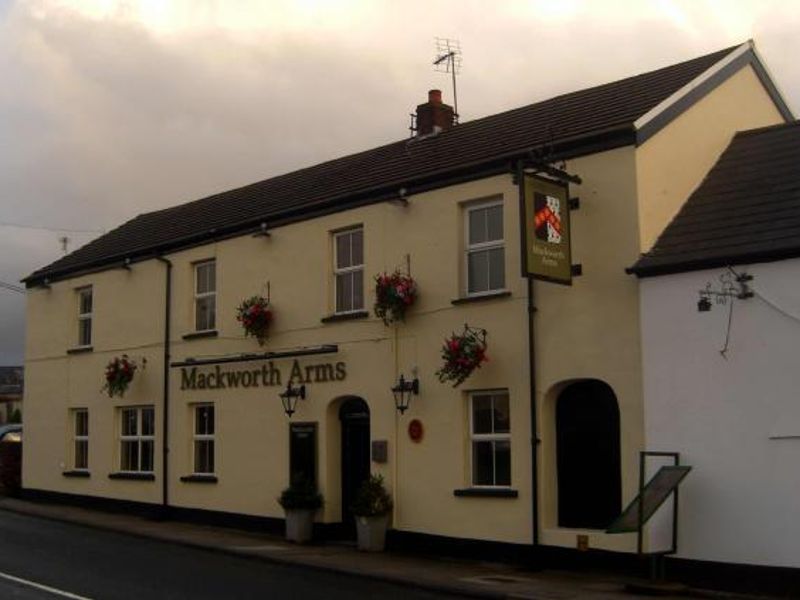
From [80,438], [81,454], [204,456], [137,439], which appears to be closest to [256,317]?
[204,456]

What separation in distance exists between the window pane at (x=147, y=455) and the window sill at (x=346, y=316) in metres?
6.34

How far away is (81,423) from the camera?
2514cm

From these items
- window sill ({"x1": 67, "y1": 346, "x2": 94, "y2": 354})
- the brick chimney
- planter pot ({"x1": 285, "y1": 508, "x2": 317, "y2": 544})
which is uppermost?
the brick chimney

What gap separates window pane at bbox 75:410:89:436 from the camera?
2497 cm

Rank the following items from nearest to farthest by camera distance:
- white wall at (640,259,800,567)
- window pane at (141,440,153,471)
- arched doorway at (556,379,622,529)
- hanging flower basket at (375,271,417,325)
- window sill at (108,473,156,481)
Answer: white wall at (640,259,800,567), arched doorway at (556,379,622,529), hanging flower basket at (375,271,417,325), window sill at (108,473,156,481), window pane at (141,440,153,471)

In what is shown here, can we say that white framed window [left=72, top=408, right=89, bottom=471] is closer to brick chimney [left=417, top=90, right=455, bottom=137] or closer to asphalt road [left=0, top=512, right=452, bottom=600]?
asphalt road [left=0, top=512, right=452, bottom=600]

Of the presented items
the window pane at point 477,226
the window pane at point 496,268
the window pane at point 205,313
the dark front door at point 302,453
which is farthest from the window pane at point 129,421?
the window pane at point 496,268

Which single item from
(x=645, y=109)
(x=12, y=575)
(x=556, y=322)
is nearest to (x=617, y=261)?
(x=556, y=322)

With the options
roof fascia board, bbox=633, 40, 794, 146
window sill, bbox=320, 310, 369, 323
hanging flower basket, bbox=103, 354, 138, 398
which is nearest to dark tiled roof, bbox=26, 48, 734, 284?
roof fascia board, bbox=633, 40, 794, 146

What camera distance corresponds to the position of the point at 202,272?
21.8m

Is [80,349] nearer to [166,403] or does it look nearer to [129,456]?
[129,456]

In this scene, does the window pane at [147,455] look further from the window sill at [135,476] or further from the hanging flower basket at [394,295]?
the hanging flower basket at [394,295]

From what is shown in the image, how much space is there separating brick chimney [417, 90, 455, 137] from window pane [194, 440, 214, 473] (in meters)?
7.54

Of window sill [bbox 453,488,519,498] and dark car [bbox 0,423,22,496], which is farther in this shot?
dark car [bbox 0,423,22,496]
